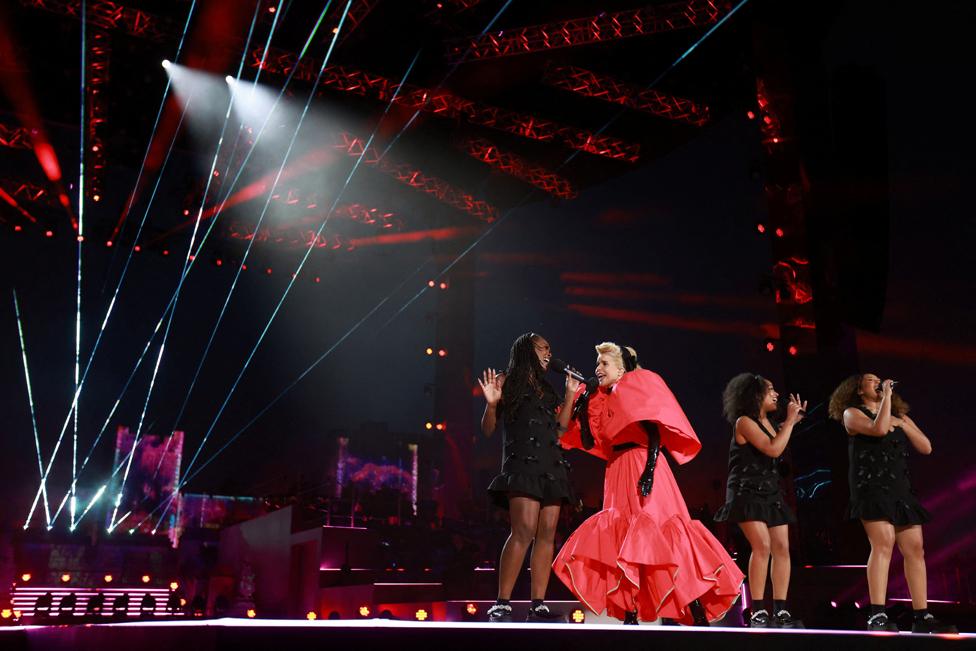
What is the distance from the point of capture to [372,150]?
14641mm

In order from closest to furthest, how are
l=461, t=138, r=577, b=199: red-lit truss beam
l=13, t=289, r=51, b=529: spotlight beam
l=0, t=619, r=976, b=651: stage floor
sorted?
l=0, t=619, r=976, b=651: stage floor, l=461, t=138, r=577, b=199: red-lit truss beam, l=13, t=289, r=51, b=529: spotlight beam

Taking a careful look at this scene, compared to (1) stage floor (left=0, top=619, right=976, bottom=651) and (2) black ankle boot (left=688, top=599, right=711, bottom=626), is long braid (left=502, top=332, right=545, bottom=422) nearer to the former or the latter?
(2) black ankle boot (left=688, top=599, right=711, bottom=626)

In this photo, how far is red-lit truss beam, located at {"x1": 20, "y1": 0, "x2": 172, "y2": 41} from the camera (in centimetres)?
1113

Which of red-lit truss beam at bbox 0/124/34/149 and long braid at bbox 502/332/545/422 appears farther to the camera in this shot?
red-lit truss beam at bbox 0/124/34/149

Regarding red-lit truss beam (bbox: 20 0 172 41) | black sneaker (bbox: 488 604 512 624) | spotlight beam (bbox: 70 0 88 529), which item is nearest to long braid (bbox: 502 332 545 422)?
black sneaker (bbox: 488 604 512 624)

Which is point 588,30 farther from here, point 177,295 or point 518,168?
point 177,295

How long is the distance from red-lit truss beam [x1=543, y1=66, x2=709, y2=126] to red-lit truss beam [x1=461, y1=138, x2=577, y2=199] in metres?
2.16

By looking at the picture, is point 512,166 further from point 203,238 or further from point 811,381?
point 811,381

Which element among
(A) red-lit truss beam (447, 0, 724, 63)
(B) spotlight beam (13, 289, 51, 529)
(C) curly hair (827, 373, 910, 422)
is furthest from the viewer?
(B) spotlight beam (13, 289, 51, 529)

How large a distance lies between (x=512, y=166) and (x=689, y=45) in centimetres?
409

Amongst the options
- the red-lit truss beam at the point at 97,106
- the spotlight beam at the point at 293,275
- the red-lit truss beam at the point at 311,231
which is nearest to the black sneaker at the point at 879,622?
the spotlight beam at the point at 293,275

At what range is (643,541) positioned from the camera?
4359 millimetres

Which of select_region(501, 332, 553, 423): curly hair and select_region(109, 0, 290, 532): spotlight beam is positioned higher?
select_region(109, 0, 290, 532): spotlight beam

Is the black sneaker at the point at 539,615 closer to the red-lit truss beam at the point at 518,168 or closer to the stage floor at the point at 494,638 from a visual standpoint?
the stage floor at the point at 494,638
